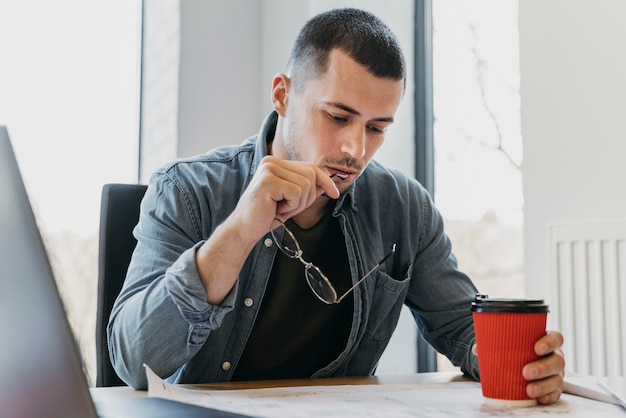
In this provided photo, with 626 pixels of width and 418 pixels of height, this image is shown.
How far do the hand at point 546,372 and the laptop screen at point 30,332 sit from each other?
543mm

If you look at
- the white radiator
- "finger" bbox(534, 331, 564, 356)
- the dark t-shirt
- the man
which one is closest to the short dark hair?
the man

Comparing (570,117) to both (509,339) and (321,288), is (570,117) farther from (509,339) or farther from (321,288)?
(509,339)

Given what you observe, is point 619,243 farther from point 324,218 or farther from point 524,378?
point 524,378

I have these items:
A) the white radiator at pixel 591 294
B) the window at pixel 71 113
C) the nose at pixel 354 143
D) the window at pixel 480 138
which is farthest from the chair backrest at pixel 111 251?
the window at pixel 480 138

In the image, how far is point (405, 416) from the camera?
0.74 metres

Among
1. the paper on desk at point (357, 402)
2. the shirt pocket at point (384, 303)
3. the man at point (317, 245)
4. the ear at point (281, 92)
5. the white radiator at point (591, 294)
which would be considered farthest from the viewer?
the white radiator at point (591, 294)

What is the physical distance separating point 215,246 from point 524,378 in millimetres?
429

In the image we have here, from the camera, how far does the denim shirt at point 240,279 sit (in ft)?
3.38

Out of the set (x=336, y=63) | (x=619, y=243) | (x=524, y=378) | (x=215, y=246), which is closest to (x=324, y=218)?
(x=336, y=63)

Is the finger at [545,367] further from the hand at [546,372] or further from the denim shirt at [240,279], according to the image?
the denim shirt at [240,279]

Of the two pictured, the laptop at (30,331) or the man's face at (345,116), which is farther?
the man's face at (345,116)

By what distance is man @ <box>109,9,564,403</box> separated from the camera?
111cm

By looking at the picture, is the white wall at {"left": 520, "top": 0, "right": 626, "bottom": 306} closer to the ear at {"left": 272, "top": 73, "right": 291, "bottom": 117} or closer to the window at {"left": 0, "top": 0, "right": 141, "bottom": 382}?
the ear at {"left": 272, "top": 73, "right": 291, "bottom": 117}

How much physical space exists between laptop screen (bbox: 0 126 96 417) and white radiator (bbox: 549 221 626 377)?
168 centimetres
